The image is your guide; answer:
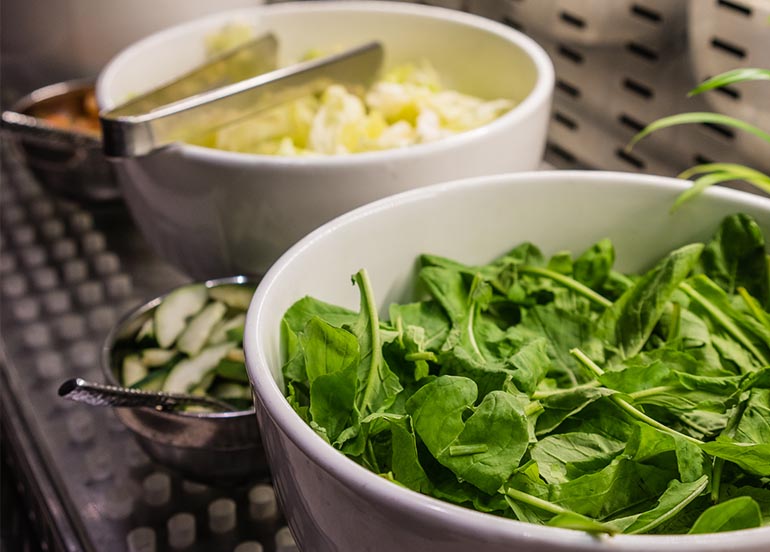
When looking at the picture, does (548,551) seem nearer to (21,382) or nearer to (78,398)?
(78,398)

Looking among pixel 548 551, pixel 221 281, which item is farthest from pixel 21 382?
pixel 548 551

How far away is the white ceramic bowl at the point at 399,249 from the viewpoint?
355mm

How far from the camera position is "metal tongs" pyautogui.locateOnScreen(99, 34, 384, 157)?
2.10 feet

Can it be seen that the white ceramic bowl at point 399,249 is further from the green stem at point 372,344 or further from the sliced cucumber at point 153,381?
the sliced cucumber at point 153,381

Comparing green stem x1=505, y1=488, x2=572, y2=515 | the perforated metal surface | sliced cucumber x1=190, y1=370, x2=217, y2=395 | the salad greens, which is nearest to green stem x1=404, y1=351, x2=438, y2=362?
the salad greens

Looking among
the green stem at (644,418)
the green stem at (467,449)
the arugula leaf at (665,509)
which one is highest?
the green stem at (467,449)

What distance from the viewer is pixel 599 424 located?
16.6 inches

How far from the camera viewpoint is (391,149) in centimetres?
66

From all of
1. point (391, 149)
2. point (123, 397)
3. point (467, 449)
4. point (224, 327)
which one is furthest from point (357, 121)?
point (467, 449)

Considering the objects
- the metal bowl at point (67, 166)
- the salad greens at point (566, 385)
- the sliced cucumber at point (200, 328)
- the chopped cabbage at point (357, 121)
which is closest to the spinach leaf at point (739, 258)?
the salad greens at point (566, 385)

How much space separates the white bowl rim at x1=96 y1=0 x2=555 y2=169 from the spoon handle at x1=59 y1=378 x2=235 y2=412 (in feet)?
0.55

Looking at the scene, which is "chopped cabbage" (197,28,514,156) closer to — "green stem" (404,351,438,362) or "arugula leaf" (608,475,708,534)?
"green stem" (404,351,438,362)

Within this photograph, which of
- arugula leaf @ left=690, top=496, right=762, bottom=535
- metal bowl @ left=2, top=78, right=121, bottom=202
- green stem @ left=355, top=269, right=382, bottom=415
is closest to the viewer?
arugula leaf @ left=690, top=496, right=762, bottom=535

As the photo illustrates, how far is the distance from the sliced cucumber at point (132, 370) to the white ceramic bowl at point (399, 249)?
7.7 inches
